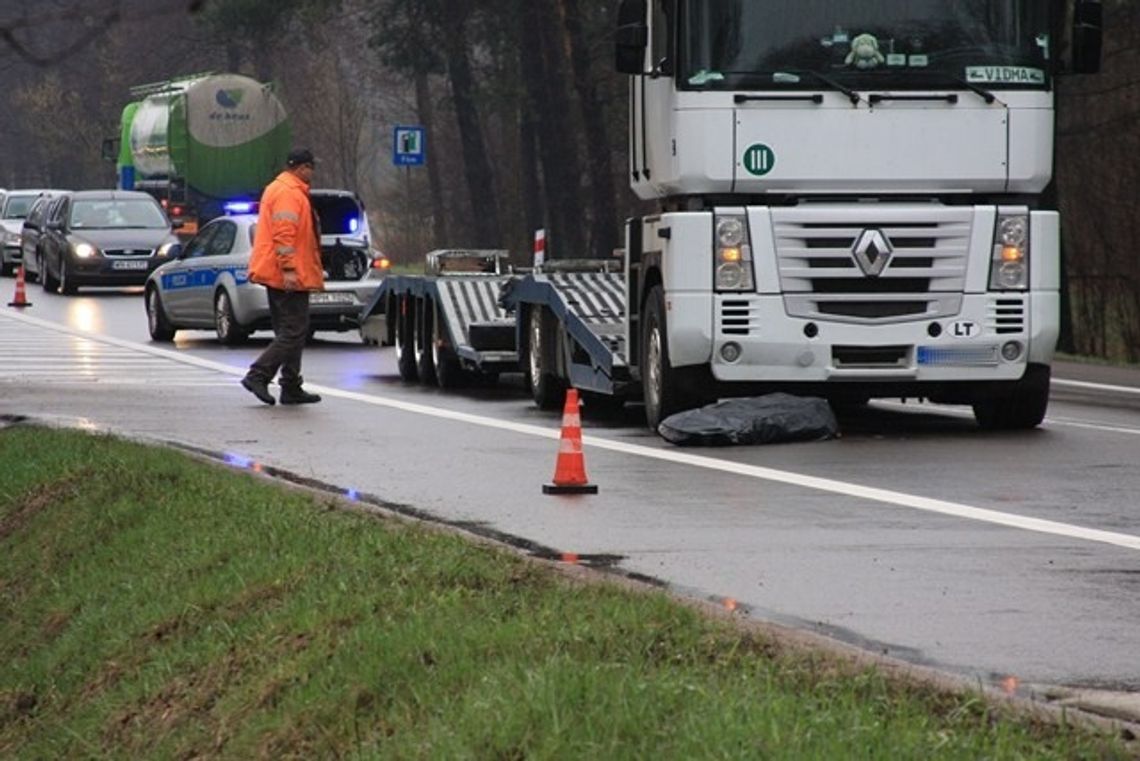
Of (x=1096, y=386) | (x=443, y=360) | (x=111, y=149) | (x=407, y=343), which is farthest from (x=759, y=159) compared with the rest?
(x=111, y=149)

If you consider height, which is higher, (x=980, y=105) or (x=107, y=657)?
(x=980, y=105)

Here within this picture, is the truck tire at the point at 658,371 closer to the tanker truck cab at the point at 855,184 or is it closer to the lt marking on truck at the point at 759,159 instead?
the tanker truck cab at the point at 855,184

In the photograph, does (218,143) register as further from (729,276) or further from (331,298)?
(729,276)

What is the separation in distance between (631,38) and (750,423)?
2.57m

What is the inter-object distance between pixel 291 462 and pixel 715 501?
11.4 ft

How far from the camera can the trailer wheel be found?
24734 mm

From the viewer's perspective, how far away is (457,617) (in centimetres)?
898

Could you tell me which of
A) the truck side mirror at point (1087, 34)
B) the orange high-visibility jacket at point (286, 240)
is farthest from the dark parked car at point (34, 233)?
the truck side mirror at point (1087, 34)

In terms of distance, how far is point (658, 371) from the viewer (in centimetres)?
1828

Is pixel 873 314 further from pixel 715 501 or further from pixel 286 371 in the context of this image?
pixel 286 371

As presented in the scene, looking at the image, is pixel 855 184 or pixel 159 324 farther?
pixel 159 324

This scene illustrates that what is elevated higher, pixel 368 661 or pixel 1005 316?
pixel 368 661

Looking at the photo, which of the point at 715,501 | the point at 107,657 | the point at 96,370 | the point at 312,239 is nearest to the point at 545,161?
the point at 96,370

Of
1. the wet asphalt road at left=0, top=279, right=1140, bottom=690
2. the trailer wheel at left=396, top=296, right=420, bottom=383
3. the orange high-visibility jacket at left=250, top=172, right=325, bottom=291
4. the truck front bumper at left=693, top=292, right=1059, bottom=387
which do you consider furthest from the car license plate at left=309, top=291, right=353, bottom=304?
the truck front bumper at left=693, top=292, right=1059, bottom=387
